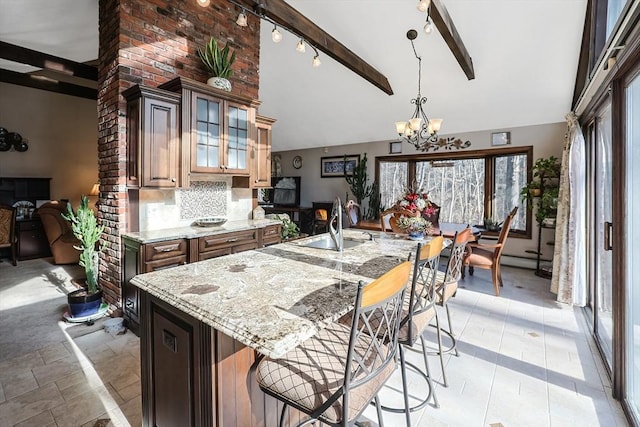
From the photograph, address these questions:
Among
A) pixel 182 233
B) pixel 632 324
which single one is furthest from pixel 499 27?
pixel 182 233

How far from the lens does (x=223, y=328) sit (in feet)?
3.23

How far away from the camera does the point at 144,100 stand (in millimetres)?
2699

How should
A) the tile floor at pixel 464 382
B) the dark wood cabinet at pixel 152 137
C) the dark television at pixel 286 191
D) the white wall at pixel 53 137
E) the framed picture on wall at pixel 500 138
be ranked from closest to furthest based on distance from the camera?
the tile floor at pixel 464 382, the dark wood cabinet at pixel 152 137, the framed picture on wall at pixel 500 138, the white wall at pixel 53 137, the dark television at pixel 286 191

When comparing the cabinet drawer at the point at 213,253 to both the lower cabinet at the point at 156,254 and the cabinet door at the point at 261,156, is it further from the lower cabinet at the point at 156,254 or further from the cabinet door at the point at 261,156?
the cabinet door at the point at 261,156

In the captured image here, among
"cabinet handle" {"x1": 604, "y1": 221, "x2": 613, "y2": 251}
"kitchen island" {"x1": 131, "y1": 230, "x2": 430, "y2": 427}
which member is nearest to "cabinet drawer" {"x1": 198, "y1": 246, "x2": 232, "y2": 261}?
"kitchen island" {"x1": 131, "y1": 230, "x2": 430, "y2": 427}

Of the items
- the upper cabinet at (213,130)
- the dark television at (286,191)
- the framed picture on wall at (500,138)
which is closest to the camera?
the upper cabinet at (213,130)

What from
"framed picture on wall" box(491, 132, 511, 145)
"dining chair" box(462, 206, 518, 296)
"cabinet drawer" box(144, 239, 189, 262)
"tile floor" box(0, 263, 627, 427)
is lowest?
"tile floor" box(0, 263, 627, 427)

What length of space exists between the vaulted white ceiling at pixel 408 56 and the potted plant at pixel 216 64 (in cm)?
121

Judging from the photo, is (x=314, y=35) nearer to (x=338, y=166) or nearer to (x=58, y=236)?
(x=338, y=166)

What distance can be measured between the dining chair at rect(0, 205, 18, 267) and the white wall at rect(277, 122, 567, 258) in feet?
17.8

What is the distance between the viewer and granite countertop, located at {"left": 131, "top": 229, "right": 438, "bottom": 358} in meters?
0.98

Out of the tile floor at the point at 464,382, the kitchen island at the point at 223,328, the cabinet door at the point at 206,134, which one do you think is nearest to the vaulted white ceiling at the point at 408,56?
the cabinet door at the point at 206,134

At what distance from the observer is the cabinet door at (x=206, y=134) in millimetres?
3074

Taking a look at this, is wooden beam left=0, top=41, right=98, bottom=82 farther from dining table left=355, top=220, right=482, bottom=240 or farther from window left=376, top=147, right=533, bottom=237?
window left=376, top=147, right=533, bottom=237
